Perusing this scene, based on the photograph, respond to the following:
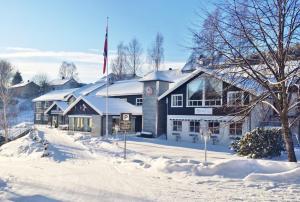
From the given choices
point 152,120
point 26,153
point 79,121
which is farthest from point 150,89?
point 26,153

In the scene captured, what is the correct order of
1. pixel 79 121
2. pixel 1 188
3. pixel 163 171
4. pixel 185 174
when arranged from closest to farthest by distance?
pixel 1 188, pixel 185 174, pixel 163 171, pixel 79 121

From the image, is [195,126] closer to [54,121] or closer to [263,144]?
[263,144]

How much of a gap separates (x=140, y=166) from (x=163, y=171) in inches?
74.7

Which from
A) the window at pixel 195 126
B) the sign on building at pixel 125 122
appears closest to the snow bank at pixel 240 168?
the sign on building at pixel 125 122

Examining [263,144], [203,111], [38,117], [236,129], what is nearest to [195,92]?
[203,111]

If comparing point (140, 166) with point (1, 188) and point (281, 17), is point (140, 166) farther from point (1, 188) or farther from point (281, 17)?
point (281, 17)

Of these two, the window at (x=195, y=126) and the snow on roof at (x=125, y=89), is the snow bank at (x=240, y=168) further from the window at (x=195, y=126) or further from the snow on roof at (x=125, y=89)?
the snow on roof at (x=125, y=89)

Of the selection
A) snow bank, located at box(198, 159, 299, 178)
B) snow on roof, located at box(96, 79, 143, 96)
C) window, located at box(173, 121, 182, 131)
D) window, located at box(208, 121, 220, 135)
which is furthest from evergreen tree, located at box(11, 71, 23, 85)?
snow bank, located at box(198, 159, 299, 178)

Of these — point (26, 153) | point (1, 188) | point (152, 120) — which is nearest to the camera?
point (1, 188)

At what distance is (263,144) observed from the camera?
21.2m

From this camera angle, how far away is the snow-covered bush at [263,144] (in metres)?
21.1

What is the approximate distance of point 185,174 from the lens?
528 inches

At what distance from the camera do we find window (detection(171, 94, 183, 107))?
115 ft

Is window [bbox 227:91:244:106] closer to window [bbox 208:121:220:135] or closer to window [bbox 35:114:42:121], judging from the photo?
window [bbox 208:121:220:135]
